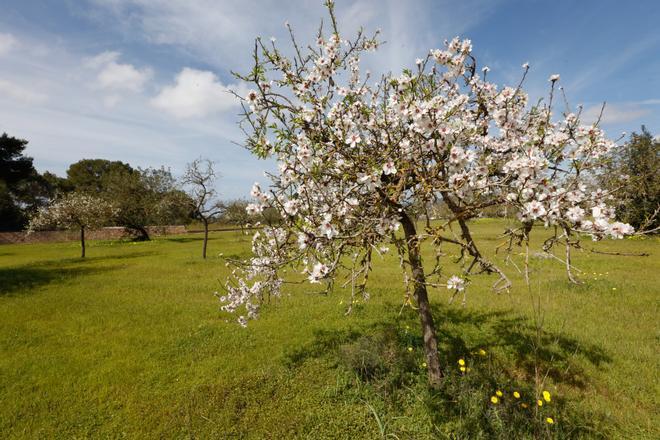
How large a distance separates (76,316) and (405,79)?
416 inches

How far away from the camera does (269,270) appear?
4.88m

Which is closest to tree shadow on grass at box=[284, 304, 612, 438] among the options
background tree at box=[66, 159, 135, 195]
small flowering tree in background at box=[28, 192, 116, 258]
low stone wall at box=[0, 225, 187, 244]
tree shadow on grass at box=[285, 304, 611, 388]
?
tree shadow on grass at box=[285, 304, 611, 388]

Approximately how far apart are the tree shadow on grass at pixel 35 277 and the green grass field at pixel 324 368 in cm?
265

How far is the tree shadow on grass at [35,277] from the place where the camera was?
40.2ft

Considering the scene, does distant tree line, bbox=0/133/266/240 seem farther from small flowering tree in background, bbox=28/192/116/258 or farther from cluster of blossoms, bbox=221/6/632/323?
cluster of blossoms, bbox=221/6/632/323

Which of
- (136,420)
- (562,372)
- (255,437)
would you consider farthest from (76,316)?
(562,372)

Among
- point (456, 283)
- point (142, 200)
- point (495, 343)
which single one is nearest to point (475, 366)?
point (495, 343)

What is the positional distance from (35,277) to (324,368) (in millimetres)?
15070

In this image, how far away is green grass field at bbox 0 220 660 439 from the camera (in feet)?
15.4

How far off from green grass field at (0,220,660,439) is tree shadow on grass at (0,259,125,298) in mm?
2648

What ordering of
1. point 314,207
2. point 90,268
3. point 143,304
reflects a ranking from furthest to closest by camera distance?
point 90,268
point 143,304
point 314,207

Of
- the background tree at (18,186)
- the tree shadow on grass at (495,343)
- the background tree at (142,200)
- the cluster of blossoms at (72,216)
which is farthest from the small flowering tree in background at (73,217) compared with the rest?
the tree shadow on grass at (495,343)

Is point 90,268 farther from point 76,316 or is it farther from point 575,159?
point 575,159

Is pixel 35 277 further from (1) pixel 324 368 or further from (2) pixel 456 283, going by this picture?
(2) pixel 456 283
